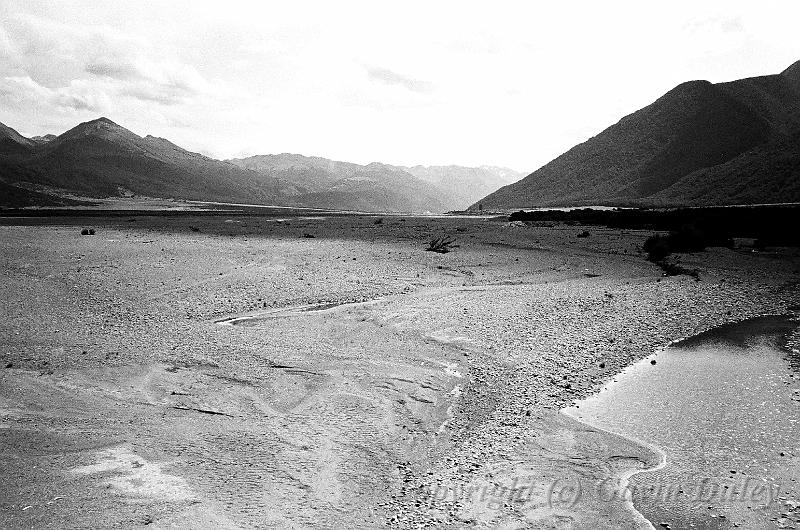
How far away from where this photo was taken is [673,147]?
121 meters

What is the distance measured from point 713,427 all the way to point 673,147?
12927 centimetres

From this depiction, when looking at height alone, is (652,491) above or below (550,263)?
below

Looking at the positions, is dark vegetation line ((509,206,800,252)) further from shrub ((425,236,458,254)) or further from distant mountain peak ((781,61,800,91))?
distant mountain peak ((781,61,800,91))

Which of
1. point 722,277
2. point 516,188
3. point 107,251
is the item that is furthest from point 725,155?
point 107,251

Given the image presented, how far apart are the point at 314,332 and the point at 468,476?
6.54 m

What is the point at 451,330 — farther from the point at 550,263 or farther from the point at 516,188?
the point at 516,188

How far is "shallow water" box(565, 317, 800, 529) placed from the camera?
19.2 ft

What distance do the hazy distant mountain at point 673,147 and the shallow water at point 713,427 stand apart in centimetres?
8831

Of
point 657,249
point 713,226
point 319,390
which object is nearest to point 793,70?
point 713,226

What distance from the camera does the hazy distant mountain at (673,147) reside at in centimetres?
10975

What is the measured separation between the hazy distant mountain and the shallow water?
3477 inches

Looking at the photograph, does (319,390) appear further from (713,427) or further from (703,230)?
(703,230)

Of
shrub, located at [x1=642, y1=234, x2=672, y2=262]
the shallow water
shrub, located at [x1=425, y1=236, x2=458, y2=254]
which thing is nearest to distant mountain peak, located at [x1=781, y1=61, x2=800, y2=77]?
shrub, located at [x1=642, y1=234, x2=672, y2=262]

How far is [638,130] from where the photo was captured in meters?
133
